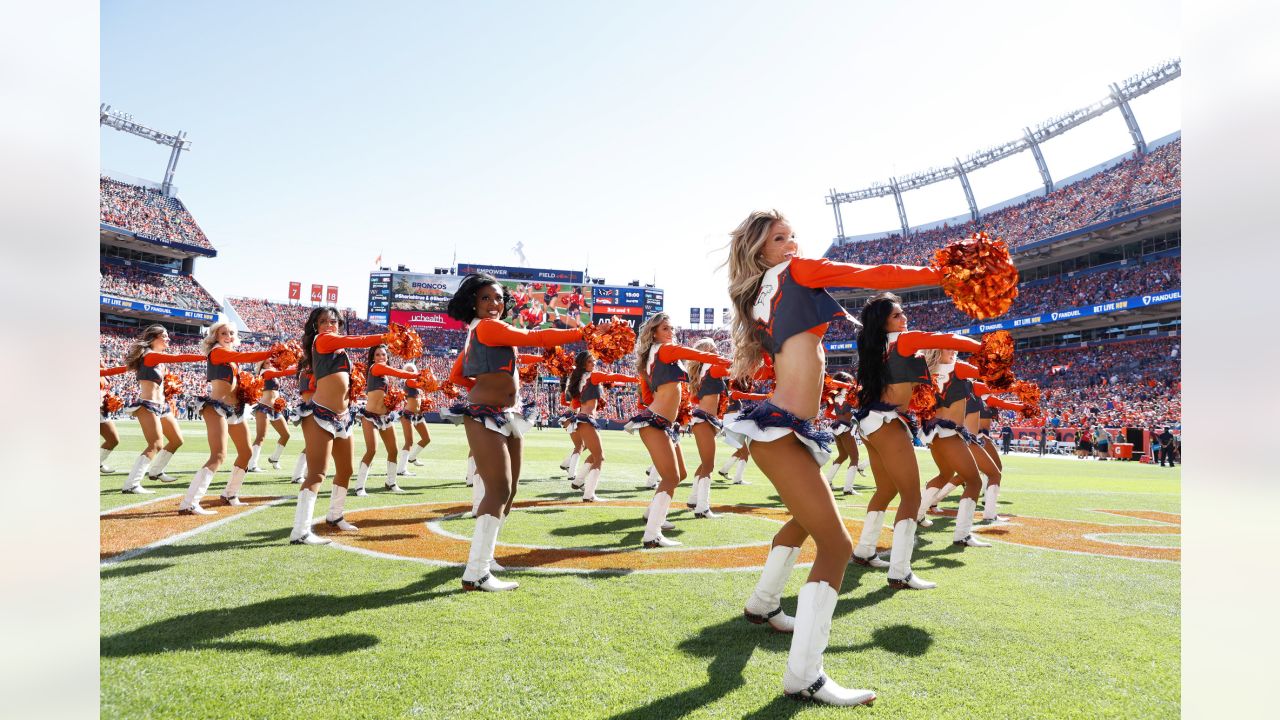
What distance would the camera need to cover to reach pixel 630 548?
276 inches

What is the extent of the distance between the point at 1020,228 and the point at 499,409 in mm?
57910

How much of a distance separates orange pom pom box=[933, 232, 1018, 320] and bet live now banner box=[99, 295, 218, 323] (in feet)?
197

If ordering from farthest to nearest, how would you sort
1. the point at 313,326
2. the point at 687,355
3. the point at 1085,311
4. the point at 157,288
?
the point at 157,288 < the point at 1085,311 < the point at 313,326 < the point at 687,355

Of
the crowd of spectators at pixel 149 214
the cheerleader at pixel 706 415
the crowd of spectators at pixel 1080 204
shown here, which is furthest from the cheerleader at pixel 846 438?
the crowd of spectators at pixel 149 214

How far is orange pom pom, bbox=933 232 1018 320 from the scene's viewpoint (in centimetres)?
312

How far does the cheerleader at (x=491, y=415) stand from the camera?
5.18 metres

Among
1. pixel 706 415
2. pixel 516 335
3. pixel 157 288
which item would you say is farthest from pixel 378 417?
pixel 157 288

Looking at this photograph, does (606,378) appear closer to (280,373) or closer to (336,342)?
(336,342)

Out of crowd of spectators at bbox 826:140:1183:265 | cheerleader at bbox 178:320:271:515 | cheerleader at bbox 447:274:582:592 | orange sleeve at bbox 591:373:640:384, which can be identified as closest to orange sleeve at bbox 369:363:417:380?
cheerleader at bbox 178:320:271:515

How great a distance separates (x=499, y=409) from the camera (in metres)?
5.50

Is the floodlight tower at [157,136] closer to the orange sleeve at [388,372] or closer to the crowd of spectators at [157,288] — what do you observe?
the crowd of spectators at [157,288]

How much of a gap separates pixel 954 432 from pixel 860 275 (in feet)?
15.3

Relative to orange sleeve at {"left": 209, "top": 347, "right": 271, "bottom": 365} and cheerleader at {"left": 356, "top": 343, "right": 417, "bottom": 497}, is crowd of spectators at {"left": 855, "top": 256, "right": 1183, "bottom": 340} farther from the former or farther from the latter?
orange sleeve at {"left": 209, "top": 347, "right": 271, "bottom": 365}
